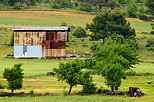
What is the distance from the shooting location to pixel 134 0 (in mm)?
165375

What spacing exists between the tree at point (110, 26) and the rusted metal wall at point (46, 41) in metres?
11.9

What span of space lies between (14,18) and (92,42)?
3097cm

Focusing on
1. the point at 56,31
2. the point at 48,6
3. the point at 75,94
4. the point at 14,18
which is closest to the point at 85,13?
the point at 48,6

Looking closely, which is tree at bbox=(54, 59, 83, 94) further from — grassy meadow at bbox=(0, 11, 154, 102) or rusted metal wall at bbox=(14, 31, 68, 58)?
rusted metal wall at bbox=(14, 31, 68, 58)

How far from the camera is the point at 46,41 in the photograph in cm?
7888

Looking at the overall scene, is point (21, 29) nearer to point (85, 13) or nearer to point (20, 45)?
point (20, 45)

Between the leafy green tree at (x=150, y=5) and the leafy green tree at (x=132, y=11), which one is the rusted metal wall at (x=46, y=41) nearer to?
the leafy green tree at (x=150, y=5)

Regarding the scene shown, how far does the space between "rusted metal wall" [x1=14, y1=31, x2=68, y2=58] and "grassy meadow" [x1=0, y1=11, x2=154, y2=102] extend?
363 cm

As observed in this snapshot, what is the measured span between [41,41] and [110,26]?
15.3 meters

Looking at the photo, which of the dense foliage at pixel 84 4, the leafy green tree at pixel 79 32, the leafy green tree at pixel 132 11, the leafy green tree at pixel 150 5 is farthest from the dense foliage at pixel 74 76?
the leafy green tree at pixel 132 11

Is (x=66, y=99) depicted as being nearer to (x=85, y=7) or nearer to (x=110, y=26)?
(x=110, y=26)

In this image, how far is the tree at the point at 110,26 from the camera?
8794cm

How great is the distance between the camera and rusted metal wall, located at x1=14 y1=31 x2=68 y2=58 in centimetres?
7819

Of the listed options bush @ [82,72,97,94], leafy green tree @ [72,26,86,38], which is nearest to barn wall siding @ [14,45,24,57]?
leafy green tree @ [72,26,86,38]
